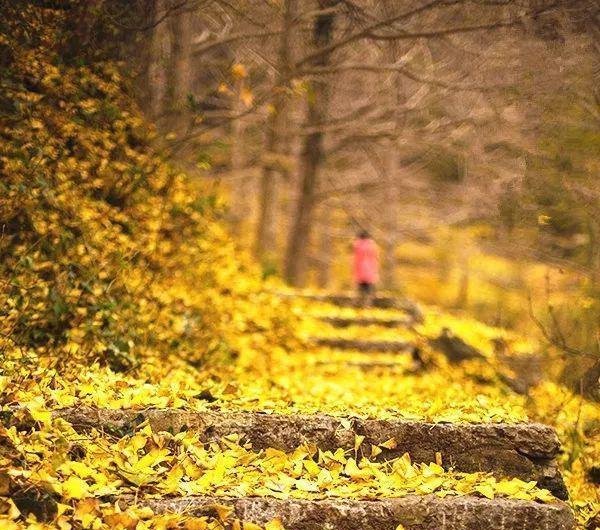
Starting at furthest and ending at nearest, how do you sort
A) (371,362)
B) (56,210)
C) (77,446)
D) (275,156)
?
(275,156), (371,362), (56,210), (77,446)

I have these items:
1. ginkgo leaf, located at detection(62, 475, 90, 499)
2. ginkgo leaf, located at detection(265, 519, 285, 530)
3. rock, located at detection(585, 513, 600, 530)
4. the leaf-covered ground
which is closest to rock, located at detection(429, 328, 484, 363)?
the leaf-covered ground

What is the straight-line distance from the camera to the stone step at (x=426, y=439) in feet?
16.4

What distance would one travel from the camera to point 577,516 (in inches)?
215

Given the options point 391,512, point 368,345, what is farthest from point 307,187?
point 391,512

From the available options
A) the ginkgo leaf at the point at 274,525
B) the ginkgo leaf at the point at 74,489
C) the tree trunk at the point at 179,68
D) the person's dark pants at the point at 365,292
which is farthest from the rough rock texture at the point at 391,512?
the person's dark pants at the point at 365,292

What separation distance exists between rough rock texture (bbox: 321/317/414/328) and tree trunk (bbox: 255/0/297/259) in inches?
111

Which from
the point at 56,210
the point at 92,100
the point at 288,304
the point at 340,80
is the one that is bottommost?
the point at 288,304

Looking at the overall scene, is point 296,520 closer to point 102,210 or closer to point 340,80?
point 102,210

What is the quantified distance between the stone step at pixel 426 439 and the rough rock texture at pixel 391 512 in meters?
0.65

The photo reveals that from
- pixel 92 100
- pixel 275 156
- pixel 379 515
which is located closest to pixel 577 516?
pixel 379 515

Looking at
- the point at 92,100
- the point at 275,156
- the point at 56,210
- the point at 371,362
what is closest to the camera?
the point at 56,210

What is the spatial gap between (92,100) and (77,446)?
14.7ft

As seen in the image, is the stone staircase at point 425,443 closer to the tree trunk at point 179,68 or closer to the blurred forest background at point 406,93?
the blurred forest background at point 406,93

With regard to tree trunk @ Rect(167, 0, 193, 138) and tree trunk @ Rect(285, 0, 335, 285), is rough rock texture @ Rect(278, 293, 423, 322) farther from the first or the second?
tree trunk @ Rect(167, 0, 193, 138)
